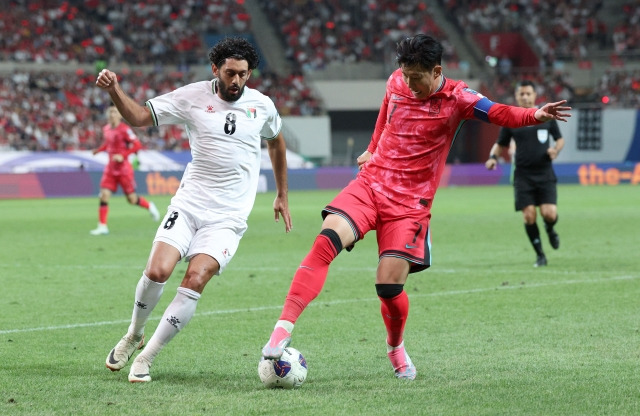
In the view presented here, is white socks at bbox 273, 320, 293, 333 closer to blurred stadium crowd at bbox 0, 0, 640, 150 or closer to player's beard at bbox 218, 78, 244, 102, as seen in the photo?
player's beard at bbox 218, 78, 244, 102

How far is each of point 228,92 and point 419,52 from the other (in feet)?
4.30

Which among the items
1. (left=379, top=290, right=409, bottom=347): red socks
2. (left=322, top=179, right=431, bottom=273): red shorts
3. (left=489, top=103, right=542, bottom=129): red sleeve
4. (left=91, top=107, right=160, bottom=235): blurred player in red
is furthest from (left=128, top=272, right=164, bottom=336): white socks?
(left=91, top=107, right=160, bottom=235): blurred player in red

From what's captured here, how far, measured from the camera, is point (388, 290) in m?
6.30

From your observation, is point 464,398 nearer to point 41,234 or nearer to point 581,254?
point 581,254

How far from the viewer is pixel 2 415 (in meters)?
5.16

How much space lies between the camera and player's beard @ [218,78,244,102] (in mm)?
6613

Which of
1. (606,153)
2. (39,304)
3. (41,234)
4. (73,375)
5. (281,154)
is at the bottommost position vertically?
(606,153)

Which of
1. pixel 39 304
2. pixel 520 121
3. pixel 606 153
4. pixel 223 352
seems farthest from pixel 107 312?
pixel 606 153

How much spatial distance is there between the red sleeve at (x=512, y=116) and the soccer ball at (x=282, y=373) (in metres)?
1.90

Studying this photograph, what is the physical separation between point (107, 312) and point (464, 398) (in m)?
4.73

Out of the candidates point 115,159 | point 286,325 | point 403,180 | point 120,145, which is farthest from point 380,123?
point 120,145

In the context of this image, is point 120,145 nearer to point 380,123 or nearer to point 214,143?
point 214,143

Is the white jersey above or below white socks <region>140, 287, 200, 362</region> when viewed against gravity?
above

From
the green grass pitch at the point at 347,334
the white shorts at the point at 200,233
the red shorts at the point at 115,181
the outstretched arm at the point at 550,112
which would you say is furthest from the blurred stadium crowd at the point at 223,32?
the outstretched arm at the point at 550,112
